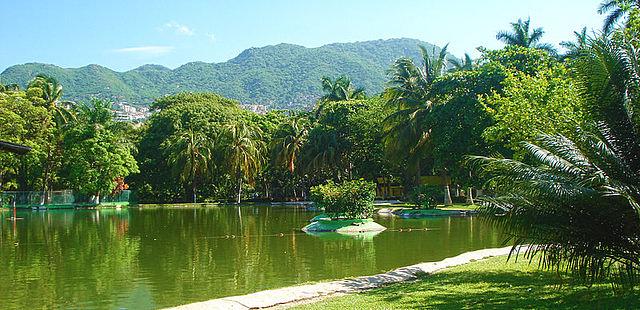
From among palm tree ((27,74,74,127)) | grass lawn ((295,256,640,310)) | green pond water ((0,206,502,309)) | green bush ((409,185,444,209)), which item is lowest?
green pond water ((0,206,502,309))

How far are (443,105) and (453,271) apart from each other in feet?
92.6

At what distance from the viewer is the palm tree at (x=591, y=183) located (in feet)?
28.1

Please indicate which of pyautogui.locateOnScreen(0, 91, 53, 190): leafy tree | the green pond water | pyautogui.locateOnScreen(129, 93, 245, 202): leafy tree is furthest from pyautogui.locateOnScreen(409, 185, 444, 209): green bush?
pyautogui.locateOnScreen(0, 91, 53, 190): leafy tree

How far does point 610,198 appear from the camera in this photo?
8484 mm

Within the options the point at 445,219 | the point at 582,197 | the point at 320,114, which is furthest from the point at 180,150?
the point at 582,197

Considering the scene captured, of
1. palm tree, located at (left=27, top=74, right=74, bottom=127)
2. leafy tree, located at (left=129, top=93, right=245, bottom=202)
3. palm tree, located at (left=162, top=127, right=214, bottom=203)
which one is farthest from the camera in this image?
leafy tree, located at (left=129, top=93, right=245, bottom=202)

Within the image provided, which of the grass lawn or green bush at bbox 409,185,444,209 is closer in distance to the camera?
the grass lawn

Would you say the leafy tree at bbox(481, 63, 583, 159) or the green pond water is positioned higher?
the leafy tree at bbox(481, 63, 583, 159)

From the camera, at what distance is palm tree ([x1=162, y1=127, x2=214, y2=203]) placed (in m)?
60.6

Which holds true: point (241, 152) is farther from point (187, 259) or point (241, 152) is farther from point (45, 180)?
point (187, 259)

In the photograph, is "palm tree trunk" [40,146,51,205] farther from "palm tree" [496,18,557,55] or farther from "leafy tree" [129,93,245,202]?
"palm tree" [496,18,557,55]

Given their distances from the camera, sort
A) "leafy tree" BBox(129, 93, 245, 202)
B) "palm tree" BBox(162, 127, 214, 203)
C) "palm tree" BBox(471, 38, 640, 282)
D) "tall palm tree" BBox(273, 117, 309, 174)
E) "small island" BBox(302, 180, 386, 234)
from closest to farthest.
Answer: "palm tree" BBox(471, 38, 640, 282) < "small island" BBox(302, 180, 386, 234) < "tall palm tree" BBox(273, 117, 309, 174) < "palm tree" BBox(162, 127, 214, 203) < "leafy tree" BBox(129, 93, 245, 202)

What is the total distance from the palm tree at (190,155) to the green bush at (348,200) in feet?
112

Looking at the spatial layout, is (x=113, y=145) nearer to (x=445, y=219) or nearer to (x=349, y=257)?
(x=445, y=219)
